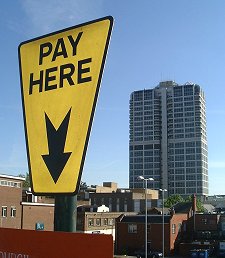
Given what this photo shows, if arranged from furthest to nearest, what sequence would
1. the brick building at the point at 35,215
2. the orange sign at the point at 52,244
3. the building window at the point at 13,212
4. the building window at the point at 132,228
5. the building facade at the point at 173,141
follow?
the building facade at the point at 173,141, the building window at the point at 132,228, the brick building at the point at 35,215, the building window at the point at 13,212, the orange sign at the point at 52,244

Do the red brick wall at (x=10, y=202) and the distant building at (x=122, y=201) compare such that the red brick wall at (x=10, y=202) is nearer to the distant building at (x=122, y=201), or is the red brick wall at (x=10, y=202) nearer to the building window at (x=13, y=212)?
the building window at (x=13, y=212)

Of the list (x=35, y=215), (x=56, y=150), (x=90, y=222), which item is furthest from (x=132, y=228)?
(x=56, y=150)

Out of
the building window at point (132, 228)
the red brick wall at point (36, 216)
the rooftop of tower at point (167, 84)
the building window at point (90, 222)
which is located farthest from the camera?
the rooftop of tower at point (167, 84)

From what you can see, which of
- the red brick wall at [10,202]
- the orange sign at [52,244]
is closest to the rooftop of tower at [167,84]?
the red brick wall at [10,202]

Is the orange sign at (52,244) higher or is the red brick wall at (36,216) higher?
the orange sign at (52,244)

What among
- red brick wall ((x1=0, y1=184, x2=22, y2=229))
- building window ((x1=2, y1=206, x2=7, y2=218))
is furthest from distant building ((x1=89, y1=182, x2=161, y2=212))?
building window ((x1=2, y1=206, x2=7, y2=218))

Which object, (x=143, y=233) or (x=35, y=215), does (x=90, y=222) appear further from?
(x=35, y=215)

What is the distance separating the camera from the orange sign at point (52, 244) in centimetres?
219

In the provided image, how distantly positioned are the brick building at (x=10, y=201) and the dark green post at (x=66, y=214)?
44532mm

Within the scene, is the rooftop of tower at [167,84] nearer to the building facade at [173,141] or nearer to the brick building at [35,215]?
the building facade at [173,141]

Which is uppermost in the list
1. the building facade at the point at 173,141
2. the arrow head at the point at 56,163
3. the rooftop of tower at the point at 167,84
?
the rooftop of tower at the point at 167,84

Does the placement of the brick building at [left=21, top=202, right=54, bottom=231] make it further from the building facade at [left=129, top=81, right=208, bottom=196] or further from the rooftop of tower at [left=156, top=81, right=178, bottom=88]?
the rooftop of tower at [left=156, top=81, right=178, bottom=88]

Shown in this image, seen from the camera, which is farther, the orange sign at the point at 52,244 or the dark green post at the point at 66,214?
the dark green post at the point at 66,214

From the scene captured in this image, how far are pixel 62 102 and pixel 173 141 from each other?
162263 mm
